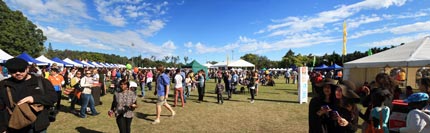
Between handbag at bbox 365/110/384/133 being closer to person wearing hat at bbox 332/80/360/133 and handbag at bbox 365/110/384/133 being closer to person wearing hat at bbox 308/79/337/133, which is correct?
person wearing hat at bbox 332/80/360/133

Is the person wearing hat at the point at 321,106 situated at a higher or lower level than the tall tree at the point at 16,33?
lower

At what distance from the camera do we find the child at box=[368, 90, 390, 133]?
3.22m

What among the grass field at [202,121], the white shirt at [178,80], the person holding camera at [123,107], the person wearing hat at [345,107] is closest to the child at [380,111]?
the person wearing hat at [345,107]

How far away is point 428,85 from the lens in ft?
11.0

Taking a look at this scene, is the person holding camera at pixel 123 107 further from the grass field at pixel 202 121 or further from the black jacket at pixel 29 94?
the grass field at pixel 202 121

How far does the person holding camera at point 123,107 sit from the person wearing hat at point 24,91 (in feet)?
5.66

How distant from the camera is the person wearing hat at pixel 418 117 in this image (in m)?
2.64

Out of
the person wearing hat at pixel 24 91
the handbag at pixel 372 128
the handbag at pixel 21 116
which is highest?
the person wearing hat at pixel 24 91

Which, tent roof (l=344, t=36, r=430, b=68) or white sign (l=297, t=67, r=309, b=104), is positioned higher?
tent roof (l=344, t=36, r=430, b=68)

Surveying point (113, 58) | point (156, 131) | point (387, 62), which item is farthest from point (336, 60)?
point (113, 58)

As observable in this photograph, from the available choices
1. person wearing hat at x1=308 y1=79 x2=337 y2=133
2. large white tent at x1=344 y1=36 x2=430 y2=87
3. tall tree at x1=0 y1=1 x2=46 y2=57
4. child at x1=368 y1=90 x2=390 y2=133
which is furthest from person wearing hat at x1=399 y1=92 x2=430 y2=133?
tall tree at x1=0 y1=1 x2=46 y2=57

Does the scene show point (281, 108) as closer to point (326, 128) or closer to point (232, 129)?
point (232, 129)

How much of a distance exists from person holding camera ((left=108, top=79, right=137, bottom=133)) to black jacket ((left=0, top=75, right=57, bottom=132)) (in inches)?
66.8

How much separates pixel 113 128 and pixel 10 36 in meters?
38.6
